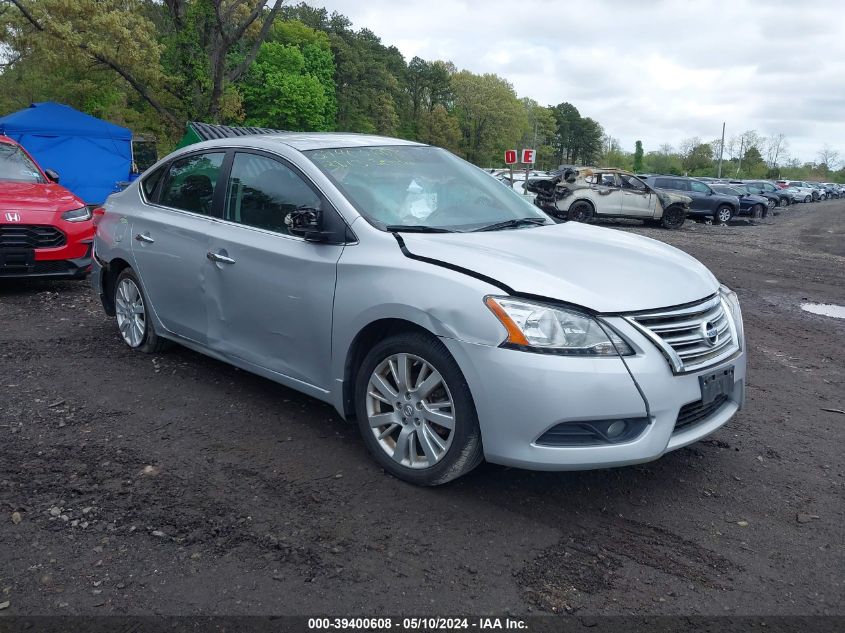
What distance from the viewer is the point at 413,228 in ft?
13.1

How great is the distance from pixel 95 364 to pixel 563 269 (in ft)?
12.6

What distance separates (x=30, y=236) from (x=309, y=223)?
216 inches

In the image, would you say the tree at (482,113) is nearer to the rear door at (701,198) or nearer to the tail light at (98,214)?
the rear door at (701,198)

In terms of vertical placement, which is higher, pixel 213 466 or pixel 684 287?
pixel 684 287

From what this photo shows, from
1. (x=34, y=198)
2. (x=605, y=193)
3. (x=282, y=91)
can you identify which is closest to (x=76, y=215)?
(x=34, y=198)

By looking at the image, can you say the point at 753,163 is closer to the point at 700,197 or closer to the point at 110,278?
the point at 700,197

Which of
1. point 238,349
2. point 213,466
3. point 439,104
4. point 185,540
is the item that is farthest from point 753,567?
point 439,104


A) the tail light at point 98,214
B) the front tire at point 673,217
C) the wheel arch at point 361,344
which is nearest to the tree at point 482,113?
the front tire at point 673,217

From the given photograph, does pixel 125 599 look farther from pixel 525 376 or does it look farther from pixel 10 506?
pixel 525 376

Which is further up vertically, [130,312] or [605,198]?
[605,198]

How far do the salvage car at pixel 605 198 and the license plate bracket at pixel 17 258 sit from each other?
16.7 meters

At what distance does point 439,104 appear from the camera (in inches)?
3895

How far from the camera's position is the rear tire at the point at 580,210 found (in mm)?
23016

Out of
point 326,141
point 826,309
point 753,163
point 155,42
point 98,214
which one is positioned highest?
point 753,163
